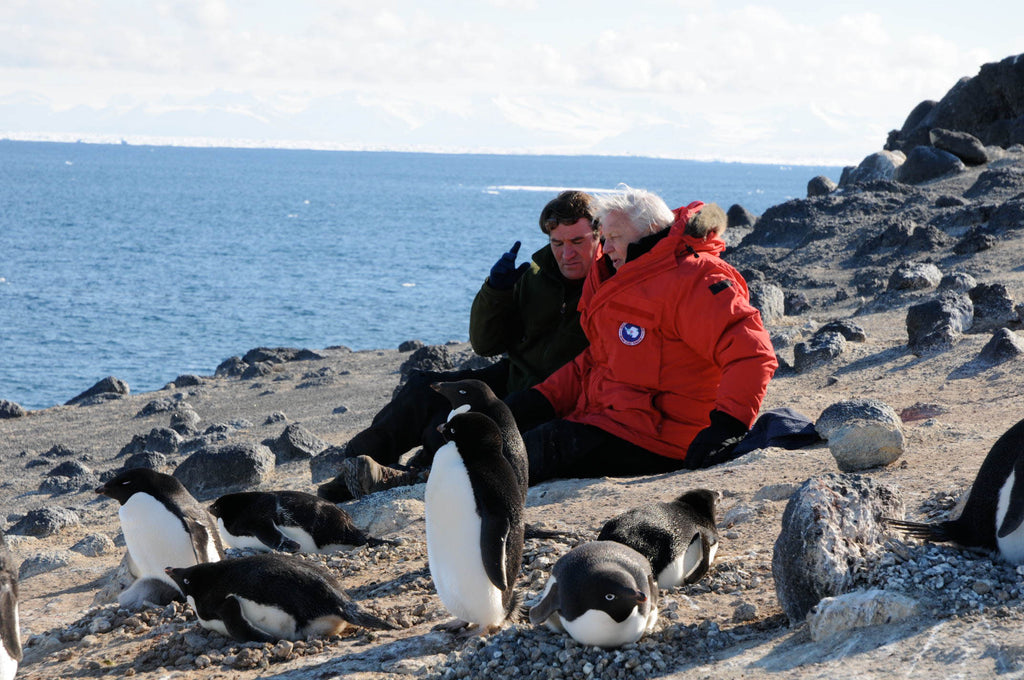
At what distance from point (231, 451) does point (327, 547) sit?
170 inches

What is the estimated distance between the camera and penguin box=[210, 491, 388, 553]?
16.3ft

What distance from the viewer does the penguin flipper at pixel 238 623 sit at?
3.85 metres

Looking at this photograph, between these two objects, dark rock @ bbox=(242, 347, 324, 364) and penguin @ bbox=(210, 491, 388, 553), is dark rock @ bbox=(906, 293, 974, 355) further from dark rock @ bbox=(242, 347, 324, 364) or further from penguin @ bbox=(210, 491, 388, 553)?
dark rock @ bbox=(242, 347, 324, 364)

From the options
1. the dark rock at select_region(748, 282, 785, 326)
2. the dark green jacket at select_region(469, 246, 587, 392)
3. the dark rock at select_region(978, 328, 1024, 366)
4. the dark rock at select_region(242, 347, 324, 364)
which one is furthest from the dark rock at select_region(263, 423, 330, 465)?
the dark rock at select_region(242, 347, 324, 364)

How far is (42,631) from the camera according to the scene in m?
4.62

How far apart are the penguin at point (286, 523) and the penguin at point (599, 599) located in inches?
72.4

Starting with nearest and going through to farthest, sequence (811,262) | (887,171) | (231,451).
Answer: (231,451)
(811,262)
(887,171)

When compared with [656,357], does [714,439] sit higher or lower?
lower

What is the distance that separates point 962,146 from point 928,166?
860 mm

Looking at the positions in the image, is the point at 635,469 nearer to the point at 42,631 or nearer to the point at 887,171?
the point at 42,631

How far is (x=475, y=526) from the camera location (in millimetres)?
3676

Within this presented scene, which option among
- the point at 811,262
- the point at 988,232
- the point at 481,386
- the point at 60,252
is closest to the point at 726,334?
the point at 481,386

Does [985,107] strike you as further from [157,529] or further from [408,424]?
[157,529]

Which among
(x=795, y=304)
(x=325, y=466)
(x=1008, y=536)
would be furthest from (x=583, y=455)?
(x=795, y=304)
